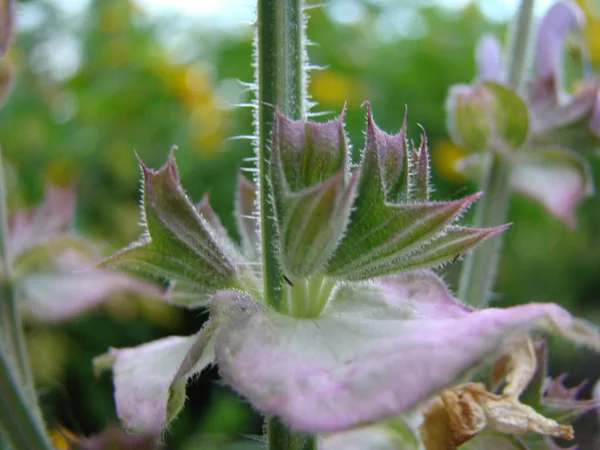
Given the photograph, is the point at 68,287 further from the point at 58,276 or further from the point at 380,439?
the point at 380,439

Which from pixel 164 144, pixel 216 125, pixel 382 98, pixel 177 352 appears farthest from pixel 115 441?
pixel 382 98

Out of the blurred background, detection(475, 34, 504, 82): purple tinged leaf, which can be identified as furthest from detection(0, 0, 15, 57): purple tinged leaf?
the blurred background

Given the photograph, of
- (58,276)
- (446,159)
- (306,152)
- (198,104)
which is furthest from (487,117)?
(198,104)

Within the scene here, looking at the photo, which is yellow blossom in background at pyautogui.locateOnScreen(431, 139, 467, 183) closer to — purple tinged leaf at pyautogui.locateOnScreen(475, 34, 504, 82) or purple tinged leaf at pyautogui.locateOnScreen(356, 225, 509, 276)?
purple tinged leaf at pyautogui.locateOnScreen(475, 34, 504, 82)

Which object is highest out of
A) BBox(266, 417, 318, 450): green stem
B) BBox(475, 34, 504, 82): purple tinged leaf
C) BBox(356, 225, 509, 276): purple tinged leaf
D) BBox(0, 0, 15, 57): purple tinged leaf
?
BBox(0, 0, 15, 57): purple tinged leaf

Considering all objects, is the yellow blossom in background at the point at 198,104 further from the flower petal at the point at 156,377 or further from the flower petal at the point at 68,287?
the flower petal at the point at 156,377
